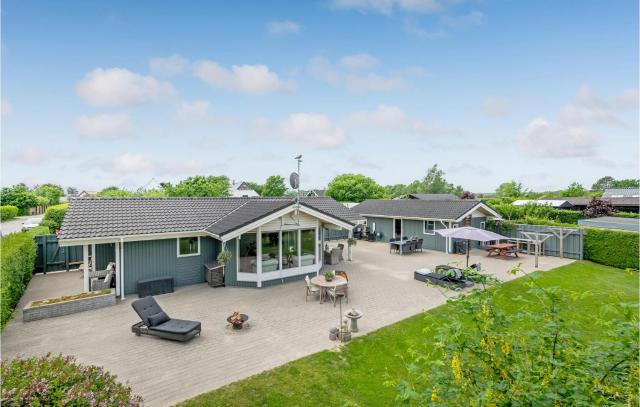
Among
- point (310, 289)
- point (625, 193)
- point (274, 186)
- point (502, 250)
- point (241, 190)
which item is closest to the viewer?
point (310, 289)

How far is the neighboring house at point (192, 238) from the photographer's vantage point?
11.8 metres

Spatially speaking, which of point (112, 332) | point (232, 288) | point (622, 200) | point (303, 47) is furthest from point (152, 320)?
point (622, 200)

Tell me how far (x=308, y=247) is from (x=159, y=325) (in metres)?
7.25

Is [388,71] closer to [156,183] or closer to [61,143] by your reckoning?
[61,143]

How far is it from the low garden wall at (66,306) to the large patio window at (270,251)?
5.61m

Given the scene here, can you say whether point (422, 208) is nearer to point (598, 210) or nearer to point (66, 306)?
point (66, 306)

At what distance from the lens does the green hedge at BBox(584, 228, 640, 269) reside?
16228 millimetres

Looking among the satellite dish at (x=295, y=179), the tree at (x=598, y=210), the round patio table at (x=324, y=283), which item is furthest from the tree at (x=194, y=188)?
the tree at (x=598, y=210)

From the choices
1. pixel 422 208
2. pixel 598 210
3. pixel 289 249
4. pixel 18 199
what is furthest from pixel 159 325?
pixel 18 199

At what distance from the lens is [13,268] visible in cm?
1041

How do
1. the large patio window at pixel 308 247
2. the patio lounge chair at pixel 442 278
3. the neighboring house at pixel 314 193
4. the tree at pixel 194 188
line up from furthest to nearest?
the neighboring house at pixel 314 193 < the tree at pixel 194 188 < the large patio window at pixel 308 247 < the patio lounge chair at pixel 442 278

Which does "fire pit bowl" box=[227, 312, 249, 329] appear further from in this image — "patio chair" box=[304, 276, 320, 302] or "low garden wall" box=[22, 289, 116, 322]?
"low garden wall" box=[22, 289, 116, 322]

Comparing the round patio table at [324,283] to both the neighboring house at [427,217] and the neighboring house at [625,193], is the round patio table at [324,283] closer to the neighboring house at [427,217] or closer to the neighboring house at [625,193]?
the neighboring house at [427,217]

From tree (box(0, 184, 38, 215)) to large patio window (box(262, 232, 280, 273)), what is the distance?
60175 millimetres
